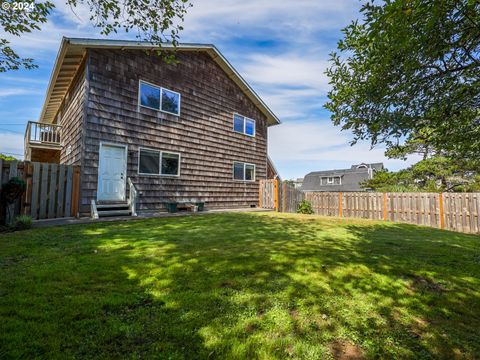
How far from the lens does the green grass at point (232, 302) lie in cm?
206

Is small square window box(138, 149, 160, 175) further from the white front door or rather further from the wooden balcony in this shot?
the wooden balcony

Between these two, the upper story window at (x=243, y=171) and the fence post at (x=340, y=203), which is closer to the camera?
the fence post at (x=340, y=203)

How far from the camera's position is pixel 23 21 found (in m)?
6.50

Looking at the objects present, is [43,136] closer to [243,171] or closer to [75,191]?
[75,191]

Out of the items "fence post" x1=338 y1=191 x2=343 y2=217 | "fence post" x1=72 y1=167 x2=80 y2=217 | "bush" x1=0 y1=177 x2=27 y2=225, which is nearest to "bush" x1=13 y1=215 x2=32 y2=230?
"bush" x1=0 y1=177 x2=27 y2=225

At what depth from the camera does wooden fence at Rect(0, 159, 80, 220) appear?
7000mm

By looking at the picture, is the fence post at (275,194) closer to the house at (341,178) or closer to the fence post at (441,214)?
the fence post at (441,214)

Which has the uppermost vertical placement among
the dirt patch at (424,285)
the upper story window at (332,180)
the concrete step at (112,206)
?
the upper story window at (332,180)

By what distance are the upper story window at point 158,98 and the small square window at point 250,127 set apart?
5.07 meters

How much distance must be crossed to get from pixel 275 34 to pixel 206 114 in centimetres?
508

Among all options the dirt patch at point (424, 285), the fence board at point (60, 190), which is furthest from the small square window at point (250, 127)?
the dirt patch at point (424, 285)

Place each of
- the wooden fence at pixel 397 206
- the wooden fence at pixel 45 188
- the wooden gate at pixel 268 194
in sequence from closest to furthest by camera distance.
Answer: the wooden fence at pixel 45 188, the wooden fence at pixel 397 206, the wooden gate at pixel 268 194

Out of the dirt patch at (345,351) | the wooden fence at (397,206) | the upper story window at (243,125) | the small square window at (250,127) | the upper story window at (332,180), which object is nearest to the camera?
the dirt patch at (345,351)

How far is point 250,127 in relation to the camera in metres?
16.3
